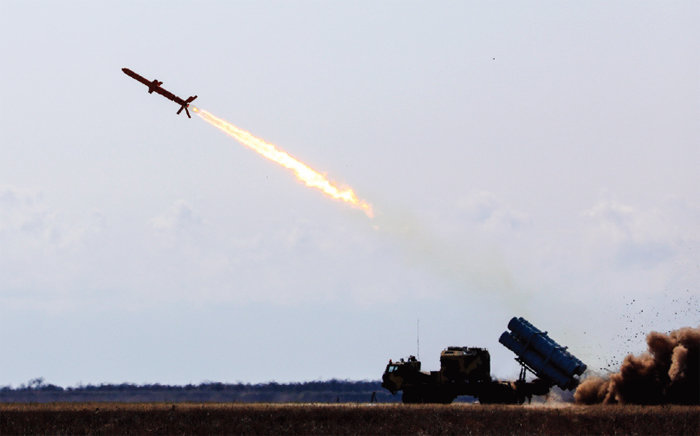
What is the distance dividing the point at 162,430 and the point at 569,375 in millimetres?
20582

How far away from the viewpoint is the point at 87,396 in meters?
126

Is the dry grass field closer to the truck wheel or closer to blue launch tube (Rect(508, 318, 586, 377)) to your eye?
blue launch tube (Rect(508, 318, 586, 377))

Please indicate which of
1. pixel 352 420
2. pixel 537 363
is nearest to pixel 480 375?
pixel 537 363

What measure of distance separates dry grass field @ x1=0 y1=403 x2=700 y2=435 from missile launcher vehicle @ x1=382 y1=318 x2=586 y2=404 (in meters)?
6.89

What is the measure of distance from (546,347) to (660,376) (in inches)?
219

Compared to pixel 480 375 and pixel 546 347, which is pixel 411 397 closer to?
pixel 480 375

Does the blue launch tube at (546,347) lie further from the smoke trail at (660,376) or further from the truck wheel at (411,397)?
the truck wheel at (411,397)

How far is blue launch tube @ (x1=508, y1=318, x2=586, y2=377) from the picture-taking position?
2581 inches

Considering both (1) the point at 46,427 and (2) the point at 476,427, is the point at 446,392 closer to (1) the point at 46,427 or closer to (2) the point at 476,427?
(2) the point at 476,427

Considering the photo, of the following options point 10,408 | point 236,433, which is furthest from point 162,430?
point 10,408

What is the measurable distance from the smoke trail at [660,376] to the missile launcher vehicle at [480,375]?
1.97 metres

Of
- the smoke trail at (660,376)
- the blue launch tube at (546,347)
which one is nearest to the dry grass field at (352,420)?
the smoke trail at (660,376)

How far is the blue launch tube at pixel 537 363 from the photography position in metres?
66.1

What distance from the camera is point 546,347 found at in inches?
2616
